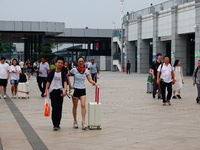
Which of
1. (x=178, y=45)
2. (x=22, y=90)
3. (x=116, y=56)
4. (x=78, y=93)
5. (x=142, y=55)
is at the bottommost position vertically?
(x=22, y=90)

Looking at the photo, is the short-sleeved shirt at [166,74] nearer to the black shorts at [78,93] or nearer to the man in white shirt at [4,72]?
the black shorts at [78,93]

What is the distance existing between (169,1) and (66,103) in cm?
3280

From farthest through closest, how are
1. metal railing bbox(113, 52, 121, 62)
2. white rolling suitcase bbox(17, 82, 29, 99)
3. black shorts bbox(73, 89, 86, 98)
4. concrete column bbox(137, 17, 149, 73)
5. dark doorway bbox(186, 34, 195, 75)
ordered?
metal railing bbox(113, 52, 121, 62) → concrete column bbox(137, 17, 149, 73) → dark doorway bbox(186, 34, 195, 75) → white rolling suitcase bbox(17, 82, 29, 99) → black shorts bbox(73, 89, 86, 98)

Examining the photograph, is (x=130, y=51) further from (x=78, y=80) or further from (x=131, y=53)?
(x=78, y=80)

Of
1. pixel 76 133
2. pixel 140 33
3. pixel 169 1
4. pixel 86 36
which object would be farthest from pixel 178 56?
pixel 76 133

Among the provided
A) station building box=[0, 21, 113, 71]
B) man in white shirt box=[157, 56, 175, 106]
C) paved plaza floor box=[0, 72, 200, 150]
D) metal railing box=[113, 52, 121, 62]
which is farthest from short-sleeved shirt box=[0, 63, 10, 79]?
metal railing box=[113, 52, 121, 62]

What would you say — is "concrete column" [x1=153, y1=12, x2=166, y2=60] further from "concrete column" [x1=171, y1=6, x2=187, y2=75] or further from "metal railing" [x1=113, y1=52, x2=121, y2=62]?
"metal railing" [x1=113, y1=52, x2=121, y2=62]

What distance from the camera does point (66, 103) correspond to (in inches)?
712

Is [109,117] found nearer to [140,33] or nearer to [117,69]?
[140,33]

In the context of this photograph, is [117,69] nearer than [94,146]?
No

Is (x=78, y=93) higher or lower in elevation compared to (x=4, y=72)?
lower

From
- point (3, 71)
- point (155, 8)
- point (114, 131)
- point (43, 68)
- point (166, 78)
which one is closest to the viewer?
point (114, 131)

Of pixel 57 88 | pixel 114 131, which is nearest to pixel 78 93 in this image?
pixel 57 88

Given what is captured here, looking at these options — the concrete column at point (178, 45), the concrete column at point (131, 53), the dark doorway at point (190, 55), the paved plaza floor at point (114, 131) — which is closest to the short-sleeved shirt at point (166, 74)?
the paved plaza floor at point (114, 131)
